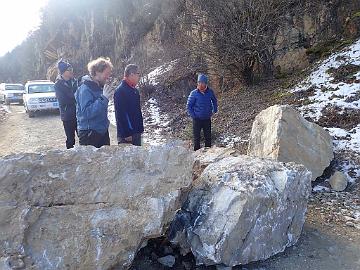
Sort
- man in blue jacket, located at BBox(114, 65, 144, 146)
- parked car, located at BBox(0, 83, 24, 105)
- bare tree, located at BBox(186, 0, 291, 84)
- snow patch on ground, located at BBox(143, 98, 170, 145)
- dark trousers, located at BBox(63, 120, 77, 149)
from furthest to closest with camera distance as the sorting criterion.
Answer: parked car, located at BBox(0, 83, 24, 105)
bare tree, located at BBox(186, 0, 291, 84)
snow patch on ground, located at BBox(143, 98, 170, 145)
dark trousers, located at BBox(63, 120, 77, 149)
man in blue jacket, located at BBox(114, 65, 144, 146)

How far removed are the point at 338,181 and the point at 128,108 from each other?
3.32 metres

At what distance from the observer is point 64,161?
12.3ft

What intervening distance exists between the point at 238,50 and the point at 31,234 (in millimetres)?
8890

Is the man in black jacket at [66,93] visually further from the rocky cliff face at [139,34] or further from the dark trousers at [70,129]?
the rocky cliff face at [139,34]

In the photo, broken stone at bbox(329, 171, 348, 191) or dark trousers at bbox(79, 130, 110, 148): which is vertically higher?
dark trousers at bbox(79, 130, 110, 148)

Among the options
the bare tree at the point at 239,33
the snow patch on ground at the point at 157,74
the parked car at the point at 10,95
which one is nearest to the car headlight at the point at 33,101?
the snow patch on ground at the point at 157,74

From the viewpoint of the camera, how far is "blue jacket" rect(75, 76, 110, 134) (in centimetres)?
419

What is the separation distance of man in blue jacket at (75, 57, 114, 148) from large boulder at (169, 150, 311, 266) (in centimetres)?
138

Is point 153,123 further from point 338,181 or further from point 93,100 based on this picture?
point 93,100

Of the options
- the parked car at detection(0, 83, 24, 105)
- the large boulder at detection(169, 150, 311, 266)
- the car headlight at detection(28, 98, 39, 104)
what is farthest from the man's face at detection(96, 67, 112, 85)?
the parked car at detection(0, 83, 24, 105)

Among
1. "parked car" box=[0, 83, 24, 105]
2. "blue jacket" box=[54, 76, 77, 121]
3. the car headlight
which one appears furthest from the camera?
"parked car" box=[0, 83, 24, 105]

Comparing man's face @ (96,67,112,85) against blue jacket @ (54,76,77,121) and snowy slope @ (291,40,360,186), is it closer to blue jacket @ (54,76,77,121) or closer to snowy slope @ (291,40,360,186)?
blue jacket @ (54,76,77,121)

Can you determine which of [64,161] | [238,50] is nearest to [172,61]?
[238,50]

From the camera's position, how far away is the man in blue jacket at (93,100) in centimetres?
420
